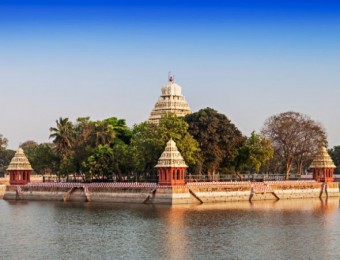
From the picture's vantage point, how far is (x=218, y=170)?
260 feet

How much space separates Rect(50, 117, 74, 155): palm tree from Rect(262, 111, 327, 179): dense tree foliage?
81.1ft

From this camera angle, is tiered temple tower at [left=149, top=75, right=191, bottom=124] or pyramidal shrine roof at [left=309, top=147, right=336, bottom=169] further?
tiered temple tower at [left=149, top=75, right=191, bottom=124]

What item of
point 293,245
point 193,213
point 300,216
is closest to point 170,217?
point 193,213

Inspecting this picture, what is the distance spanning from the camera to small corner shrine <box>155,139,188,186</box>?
65250 mm

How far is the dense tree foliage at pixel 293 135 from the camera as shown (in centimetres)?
8900

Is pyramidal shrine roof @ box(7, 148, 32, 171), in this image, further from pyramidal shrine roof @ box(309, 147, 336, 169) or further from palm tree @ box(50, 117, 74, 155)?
pyramidal shrine roof @ box(309, 147, 336, 169)

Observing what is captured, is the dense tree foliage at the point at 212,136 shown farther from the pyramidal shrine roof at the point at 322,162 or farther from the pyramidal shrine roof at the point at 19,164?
the pyramidal shrine roof at the point at 19,164

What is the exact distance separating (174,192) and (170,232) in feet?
62.1

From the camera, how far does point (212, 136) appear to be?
243ft

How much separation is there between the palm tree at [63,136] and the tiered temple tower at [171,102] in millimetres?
13162

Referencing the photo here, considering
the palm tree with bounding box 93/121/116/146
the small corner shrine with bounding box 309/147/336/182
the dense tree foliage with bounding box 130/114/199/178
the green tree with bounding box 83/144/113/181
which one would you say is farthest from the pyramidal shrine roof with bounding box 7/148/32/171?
the small corner shrine with bounding box 309/147/336/182

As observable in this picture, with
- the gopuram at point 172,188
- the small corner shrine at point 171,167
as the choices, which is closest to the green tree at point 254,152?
the gopuram at point 172,188

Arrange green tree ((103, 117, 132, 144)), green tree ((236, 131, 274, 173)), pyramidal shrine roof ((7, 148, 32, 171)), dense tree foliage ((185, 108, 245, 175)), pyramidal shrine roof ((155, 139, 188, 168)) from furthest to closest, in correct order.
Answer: green tree ((103, 117, 132, 144)), pyramidal shrine roof ((7, 148, 32, 171)), green tree ((236, 131, 274, 173)), dense tree foliage ((185, 108, 245, 175)), pyramidal shrine roof ((155, 139, 188, 168))

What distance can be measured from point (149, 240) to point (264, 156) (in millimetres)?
37534
